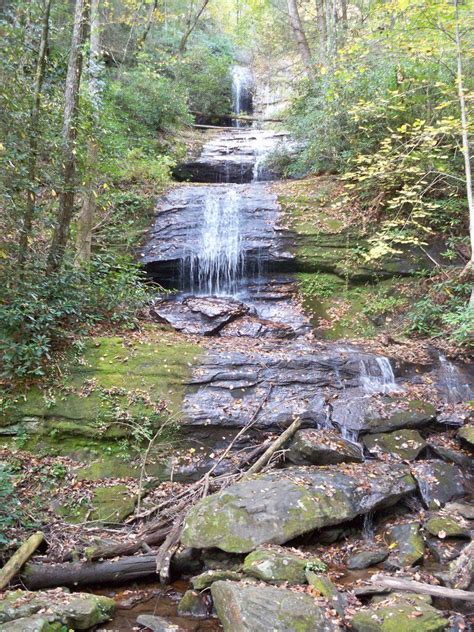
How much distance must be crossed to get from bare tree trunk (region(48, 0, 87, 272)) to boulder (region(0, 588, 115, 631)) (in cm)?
455

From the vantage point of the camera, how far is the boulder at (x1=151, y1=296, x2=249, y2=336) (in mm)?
9266

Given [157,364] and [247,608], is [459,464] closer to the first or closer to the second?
[247,608]

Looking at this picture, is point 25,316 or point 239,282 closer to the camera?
point 25,316

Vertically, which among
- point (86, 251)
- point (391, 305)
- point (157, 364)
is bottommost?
point (157, 364)

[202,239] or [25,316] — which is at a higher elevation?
[202,239]

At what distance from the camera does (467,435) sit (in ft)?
19.8

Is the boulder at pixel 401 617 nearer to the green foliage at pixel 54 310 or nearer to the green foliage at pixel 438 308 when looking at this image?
the green foliage at pixel 54 310

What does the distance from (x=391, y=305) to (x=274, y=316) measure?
108 inches

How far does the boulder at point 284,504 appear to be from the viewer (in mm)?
4391

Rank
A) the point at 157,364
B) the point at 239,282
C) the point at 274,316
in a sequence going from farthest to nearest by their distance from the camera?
the point at 239,282 → the point at 274,316 → the point at 157,364

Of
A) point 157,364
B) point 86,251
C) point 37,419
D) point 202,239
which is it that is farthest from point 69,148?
point 202,239

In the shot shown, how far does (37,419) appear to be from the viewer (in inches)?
229

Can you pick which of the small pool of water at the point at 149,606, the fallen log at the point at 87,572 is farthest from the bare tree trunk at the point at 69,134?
the small pool of water at the point at 149,606

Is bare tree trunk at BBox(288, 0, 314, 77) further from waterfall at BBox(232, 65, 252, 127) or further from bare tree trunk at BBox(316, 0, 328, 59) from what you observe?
waterfall at BBox(232, 65, 252, 127)
